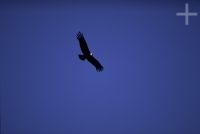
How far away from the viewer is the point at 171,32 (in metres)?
7.17

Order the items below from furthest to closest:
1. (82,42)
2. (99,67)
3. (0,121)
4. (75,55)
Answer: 1. (75,55)
2. (0,121)
3. (99,67)
4. (82,42)

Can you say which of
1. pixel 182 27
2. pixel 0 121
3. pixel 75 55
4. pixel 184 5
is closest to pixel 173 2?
pixel 184 5

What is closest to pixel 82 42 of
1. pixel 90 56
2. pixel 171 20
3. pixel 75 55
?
pixel 90 56

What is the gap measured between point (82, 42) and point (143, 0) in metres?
1.88

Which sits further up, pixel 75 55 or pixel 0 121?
pixel 75 55

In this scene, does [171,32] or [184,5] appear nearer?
[184,5]

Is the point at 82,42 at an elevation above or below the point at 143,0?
below

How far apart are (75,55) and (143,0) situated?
1.70m

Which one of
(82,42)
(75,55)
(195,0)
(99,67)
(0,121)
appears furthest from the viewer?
(75,55)

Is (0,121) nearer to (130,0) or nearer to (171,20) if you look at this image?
(130,0)

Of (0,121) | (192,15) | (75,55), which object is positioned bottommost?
(0,121)

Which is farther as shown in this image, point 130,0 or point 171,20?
point 171,20

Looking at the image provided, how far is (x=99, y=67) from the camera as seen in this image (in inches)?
204

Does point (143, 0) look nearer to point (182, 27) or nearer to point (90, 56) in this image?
point (182, 27)
